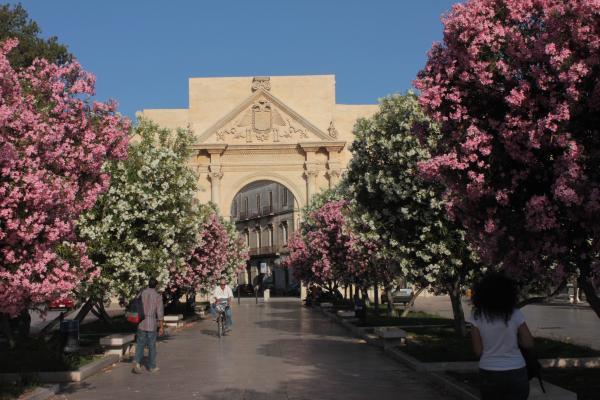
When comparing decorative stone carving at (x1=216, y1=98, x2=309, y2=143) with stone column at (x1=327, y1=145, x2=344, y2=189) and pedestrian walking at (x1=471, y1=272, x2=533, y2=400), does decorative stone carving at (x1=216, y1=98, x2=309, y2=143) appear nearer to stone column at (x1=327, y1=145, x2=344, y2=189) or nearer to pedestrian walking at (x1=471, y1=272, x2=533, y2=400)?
stone column at (x1=327, y1=145, x2=344, y2=189)

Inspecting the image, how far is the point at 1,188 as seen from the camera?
8531 mm

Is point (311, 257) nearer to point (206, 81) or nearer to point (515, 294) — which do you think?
point (206, 81)

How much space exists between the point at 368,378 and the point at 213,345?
788 cm

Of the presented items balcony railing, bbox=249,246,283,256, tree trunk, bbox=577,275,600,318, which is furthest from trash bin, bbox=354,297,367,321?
balcony railing, bbox=249,246,283,256

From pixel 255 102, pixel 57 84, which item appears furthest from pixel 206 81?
pixel 57 84

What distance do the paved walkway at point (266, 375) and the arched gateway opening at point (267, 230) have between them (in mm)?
52230

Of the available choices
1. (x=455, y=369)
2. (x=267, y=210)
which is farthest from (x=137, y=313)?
(x=267, y=210)

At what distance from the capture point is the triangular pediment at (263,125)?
54.9 meters

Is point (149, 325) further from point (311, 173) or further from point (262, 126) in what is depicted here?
point (262, 126)

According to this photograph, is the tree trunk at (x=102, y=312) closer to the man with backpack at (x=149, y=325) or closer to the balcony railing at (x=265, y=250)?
the man with backpack at (x=149, y=325)

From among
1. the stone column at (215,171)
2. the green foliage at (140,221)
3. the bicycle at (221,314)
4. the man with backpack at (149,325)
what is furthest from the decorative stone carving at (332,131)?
the man with backpack at (149,325)

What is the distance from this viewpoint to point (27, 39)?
31.7 meters

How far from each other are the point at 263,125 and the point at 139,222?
121 ft

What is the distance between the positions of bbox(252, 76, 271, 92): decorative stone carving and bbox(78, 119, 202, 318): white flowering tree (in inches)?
1425
